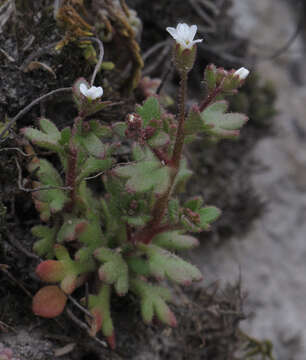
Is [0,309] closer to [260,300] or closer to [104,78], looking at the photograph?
[104,78]

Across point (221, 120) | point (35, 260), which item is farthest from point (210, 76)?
point (35, 260)

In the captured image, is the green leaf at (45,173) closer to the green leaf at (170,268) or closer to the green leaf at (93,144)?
the green leaf at (93,144)

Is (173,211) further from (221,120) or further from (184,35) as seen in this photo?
(184,35)

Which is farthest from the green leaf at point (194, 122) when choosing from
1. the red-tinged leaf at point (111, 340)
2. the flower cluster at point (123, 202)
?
the red-tinged leaf at point (111, 340)

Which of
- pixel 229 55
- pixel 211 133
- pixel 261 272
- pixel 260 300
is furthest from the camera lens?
pixel 229 55

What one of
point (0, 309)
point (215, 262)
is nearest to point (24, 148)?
point (0, 309)
